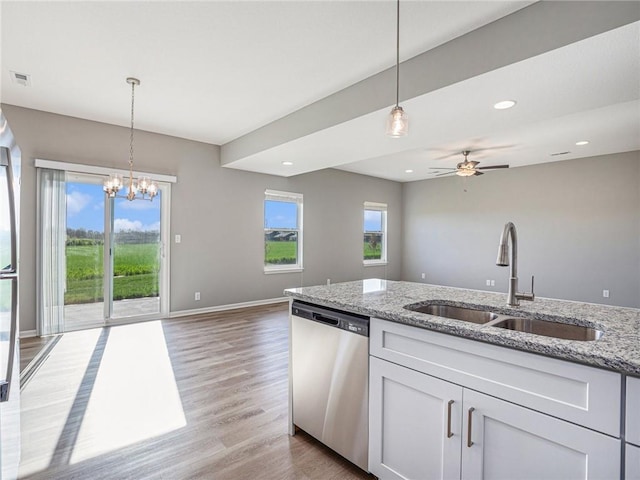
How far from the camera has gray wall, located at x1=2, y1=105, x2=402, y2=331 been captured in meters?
4.09

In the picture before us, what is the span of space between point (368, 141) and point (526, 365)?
331cm

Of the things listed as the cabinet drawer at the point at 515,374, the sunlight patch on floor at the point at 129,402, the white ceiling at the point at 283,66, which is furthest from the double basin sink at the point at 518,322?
the sunlight patch on floor at the point at 129,402

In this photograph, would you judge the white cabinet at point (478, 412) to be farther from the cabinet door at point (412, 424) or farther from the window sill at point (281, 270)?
the window sill at point (281, 270)

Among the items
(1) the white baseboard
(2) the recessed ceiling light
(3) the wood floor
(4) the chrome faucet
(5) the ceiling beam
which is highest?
(5) the ceiling beam

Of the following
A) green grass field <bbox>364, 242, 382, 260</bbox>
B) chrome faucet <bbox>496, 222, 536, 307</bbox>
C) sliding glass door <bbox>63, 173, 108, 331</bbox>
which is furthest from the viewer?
green grass field <bbox>364, 242, 382, 260</bbox>

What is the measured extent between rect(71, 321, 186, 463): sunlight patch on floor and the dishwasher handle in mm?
1250

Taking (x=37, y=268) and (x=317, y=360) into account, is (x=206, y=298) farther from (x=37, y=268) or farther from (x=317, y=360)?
(x=317, y=360)

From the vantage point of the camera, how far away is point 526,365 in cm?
116

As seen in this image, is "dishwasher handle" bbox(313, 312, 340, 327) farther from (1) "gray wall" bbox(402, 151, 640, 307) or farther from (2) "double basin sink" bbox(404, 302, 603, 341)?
(1) "gray wall" bbox(402, 151, 640, 307)

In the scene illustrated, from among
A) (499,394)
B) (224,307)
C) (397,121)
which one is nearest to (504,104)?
(397,121)

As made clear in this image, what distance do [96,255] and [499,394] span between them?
16.5ft

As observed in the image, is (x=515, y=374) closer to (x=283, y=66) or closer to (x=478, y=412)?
(x=478, y=412)

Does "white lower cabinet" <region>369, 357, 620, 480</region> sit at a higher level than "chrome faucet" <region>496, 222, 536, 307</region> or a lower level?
lower

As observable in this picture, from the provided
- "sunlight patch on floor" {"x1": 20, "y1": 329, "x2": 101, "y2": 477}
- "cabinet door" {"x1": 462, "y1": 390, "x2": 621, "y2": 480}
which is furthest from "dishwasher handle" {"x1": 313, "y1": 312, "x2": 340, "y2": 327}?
Answer: "sunlight patch on floor" {"x1": 20, "y1": 329, "x2": 101, "y2": 477}
